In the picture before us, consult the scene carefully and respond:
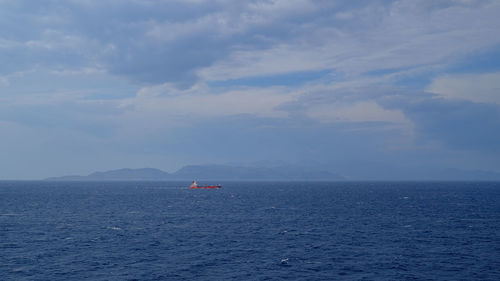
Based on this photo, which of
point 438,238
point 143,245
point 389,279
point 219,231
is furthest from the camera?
point 219,231

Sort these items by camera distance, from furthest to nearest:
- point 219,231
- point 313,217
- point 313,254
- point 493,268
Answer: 1. point 313,217
2. point 219,231
3. point 313,254
4. point 493,268

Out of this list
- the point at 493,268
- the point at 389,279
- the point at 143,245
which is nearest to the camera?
the point at 389,279

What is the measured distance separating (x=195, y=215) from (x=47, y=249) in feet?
186

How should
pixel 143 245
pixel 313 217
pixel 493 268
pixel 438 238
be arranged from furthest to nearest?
pixel 313 217, pixel 438 238, pixel 143 245, pixel 493 268

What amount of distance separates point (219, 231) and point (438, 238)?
158 ft

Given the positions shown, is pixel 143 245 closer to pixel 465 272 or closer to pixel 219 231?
pixel 219 231

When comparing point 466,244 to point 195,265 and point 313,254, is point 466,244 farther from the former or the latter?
point 195,265

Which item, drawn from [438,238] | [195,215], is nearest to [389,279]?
[438,238]

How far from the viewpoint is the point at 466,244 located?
76750 mm

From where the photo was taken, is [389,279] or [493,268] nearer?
[389,279]

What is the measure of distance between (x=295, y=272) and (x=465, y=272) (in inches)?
990

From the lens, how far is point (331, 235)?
87.0 metres

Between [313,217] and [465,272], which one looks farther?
[313,217]

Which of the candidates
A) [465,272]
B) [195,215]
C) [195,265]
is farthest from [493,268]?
[195,215]
